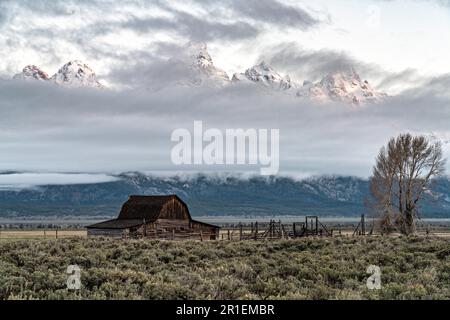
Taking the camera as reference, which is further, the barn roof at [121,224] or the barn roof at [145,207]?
the barn roof at [145,207]

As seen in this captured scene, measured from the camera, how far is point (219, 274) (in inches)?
781

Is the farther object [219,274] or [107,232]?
[107,232]

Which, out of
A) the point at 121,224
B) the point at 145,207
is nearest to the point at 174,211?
the point at 145,207

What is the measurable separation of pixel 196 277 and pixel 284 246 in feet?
54.0

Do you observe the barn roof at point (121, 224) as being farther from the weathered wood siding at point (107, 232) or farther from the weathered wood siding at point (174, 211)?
the weathered wood siding at point (174, 211)

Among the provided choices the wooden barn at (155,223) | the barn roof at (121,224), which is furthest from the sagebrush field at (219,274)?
the barn roof at (121,224)

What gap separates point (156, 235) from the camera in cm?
5488

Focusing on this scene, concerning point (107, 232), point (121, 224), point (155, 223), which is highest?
point (155, 223)

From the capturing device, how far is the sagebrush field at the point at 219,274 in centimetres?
1508

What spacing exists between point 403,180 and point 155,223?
2468cm

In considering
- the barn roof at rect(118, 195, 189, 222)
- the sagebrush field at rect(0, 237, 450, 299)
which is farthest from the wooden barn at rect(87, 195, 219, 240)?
→ the sagebrush field at rect(0, 237, 450, 299)

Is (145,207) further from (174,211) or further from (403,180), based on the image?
(403,180)

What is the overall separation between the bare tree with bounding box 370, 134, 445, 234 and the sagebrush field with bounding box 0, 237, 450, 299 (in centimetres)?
2715

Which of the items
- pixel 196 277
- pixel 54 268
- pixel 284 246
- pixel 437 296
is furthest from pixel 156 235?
pixel 437 296
